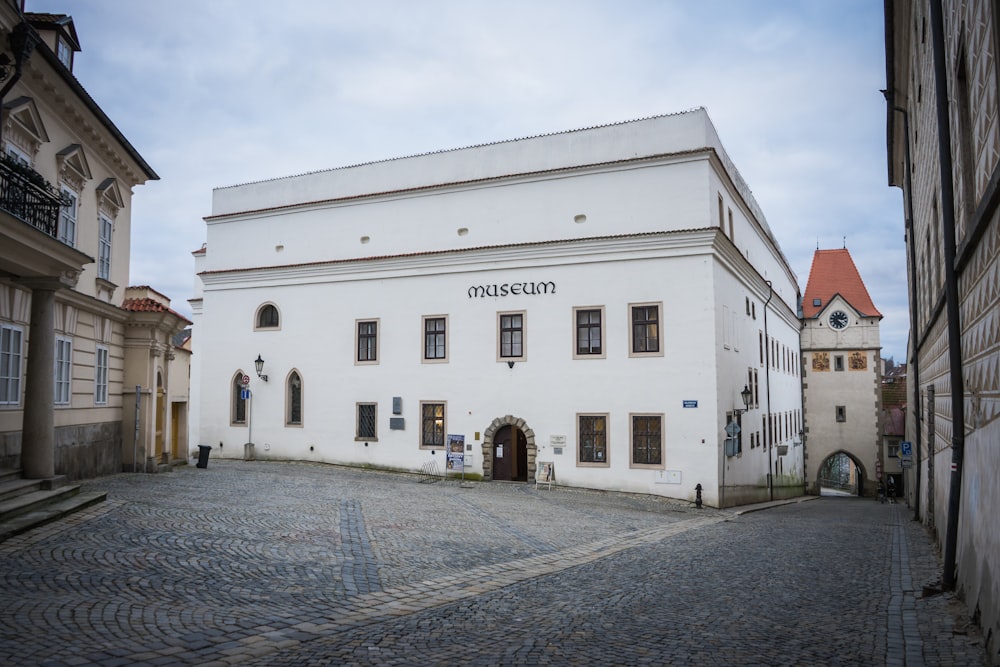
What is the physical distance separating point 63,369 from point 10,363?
2.56 metres

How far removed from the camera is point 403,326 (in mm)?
28156

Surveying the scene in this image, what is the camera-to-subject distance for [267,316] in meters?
31.2

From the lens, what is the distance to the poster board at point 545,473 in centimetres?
2470

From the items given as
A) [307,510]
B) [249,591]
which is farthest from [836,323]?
[249,591]

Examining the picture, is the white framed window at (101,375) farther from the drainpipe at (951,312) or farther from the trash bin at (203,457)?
the drainpipe at (951,312)

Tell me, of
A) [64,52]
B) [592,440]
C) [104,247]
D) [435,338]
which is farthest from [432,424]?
[64,52]

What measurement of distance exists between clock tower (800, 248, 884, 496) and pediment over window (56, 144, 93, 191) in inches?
1659

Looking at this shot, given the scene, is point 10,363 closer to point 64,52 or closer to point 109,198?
point 109,198

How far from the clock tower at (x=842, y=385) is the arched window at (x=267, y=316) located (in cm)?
3293

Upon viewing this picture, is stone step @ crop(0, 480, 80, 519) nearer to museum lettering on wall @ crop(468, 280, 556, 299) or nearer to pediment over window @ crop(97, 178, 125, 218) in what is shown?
pediment over window @ crop(97, 178, 125, 218)

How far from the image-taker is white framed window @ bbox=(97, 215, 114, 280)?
19.3m

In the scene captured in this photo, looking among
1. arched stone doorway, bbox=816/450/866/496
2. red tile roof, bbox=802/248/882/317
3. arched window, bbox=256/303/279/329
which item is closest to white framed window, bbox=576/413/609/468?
arched window, bbox=256/303/279/329

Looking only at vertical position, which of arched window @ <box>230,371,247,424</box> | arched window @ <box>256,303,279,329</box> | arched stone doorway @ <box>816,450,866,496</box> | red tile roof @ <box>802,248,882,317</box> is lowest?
arched stone doorway @ <box>816,450,866,496</box>

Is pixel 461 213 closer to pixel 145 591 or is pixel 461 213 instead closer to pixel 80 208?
pixel 80 208
